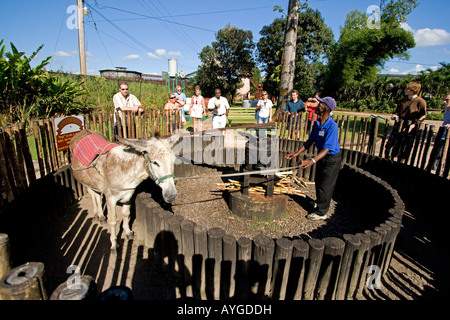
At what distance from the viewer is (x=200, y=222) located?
4879mm

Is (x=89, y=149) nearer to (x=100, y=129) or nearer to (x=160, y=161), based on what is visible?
(x=160, y=161)

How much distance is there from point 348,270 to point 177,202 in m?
3.89

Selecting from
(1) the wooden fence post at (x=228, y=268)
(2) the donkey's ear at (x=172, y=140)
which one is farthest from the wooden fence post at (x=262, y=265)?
(2) the donkey's ear at (x=172, y=140)

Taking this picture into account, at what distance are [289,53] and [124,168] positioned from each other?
10679mm

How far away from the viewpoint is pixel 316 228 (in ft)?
15.5

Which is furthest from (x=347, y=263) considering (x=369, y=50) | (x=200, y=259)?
(x=369, y=50)

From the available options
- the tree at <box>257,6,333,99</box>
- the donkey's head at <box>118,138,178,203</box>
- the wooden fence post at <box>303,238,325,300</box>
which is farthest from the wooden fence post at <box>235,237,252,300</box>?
the tree at <box>257,6,333,99</box>

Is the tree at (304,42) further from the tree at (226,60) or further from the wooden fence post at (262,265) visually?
the wooden fence post at (262,265)

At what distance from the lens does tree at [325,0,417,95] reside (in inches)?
1385

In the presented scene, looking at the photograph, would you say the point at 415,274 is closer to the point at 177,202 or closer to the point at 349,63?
the point at 177,202

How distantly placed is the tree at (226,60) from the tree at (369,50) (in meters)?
13.6

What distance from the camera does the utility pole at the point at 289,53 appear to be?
36.0 ft

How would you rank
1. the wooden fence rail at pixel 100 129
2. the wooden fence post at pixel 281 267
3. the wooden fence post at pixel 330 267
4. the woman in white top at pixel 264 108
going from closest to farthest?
1. the wooden fence post at pixel 281 267
2. the wooden fence post at pixel 330 267
3. the wooden fence rail at pixel 100 129
4. the woman in white top at pixel 264 108
